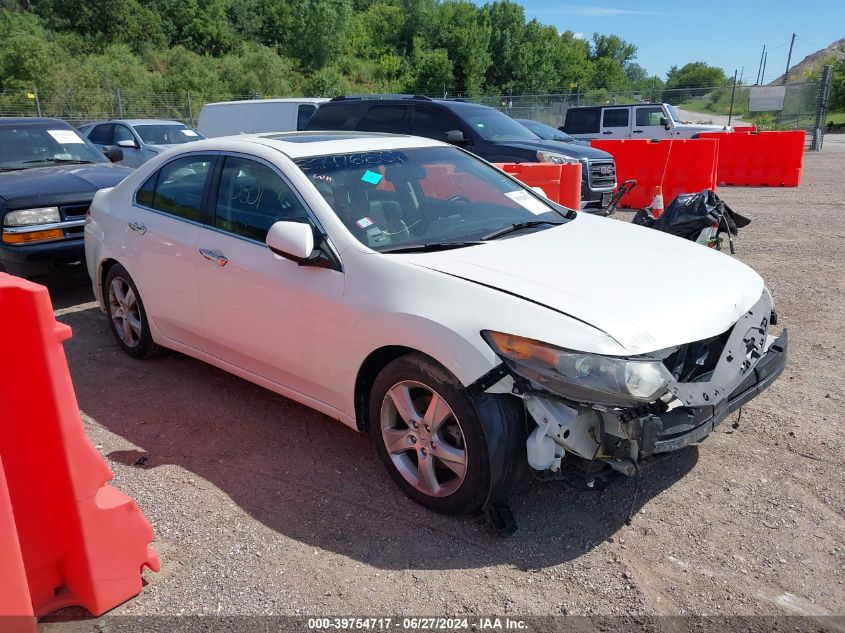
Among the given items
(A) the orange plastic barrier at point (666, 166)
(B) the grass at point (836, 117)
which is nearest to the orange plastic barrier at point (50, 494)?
(A) the orange plastic barrier at point (666, 166)

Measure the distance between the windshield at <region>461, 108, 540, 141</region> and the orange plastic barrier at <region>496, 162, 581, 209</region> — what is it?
2275 mm

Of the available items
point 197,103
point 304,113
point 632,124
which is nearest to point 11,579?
point 304,113

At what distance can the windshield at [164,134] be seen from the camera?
14.5 m

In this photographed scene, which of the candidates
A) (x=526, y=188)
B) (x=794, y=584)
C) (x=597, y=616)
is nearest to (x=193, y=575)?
(x=597, y=616)

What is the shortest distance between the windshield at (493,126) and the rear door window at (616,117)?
9.75 meters

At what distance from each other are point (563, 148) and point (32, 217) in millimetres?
7810

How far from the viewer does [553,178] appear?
810 cm

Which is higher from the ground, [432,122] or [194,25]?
[194,25]

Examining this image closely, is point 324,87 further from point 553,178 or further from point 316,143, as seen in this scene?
point 316,143

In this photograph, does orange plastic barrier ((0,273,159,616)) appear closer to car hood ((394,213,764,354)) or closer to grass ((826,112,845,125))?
car hood ((394,213,764,354))

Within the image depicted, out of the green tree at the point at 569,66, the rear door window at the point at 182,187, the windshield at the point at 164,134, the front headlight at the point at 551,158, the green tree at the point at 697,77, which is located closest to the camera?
the rear door window at the point at 182,187

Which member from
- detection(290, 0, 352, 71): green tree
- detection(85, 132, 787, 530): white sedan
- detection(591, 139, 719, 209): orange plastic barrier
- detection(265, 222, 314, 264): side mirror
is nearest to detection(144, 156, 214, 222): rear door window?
detection(85, 132, 787, 530): white sedan

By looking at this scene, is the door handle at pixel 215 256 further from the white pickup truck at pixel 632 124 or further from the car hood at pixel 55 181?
the white pickup truck at pixel 632 124

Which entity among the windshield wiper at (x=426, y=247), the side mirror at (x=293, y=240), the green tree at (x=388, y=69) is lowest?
the windshield wiper at (x=426, y=247)
